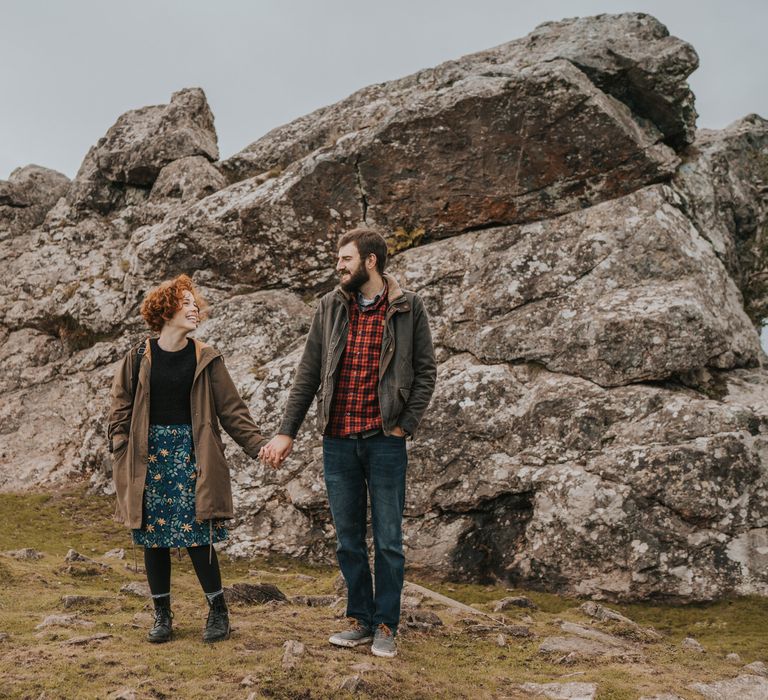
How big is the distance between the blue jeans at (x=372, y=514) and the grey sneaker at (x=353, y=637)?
3.9 inches

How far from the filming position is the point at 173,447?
6855 mm

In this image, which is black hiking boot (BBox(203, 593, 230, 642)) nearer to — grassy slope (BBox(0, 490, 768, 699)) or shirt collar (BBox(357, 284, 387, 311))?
grassy slope (BBox(0, 490, 768, 699))

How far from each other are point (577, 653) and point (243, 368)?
345 inches

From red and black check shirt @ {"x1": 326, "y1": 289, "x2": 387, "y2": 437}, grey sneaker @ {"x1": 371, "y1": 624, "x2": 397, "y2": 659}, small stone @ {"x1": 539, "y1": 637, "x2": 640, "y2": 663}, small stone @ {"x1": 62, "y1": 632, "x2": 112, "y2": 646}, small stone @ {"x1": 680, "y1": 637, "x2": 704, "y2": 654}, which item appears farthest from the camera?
small stone @ {"x1": 680, "y1": 637, "x2": 704, "y2": 654}

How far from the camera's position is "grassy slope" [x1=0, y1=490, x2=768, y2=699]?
5613 mm

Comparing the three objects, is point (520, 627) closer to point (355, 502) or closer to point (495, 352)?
point (355, 502)

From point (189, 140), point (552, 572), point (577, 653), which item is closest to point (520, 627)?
point (577, 653)

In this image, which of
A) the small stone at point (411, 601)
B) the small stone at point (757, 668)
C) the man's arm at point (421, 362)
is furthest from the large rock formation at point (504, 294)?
the man's arm at point (421, 362)

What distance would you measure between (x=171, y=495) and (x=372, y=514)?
1.87 metres

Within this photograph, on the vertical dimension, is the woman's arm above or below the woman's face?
below

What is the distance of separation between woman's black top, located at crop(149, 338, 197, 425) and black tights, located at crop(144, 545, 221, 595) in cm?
119

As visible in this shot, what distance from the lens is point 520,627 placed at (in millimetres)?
8039

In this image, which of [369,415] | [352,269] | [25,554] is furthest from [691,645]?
[25,554]

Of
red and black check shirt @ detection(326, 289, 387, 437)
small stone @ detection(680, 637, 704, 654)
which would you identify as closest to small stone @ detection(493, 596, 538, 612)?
small stone @ detection(680, 637, 704, 654)
